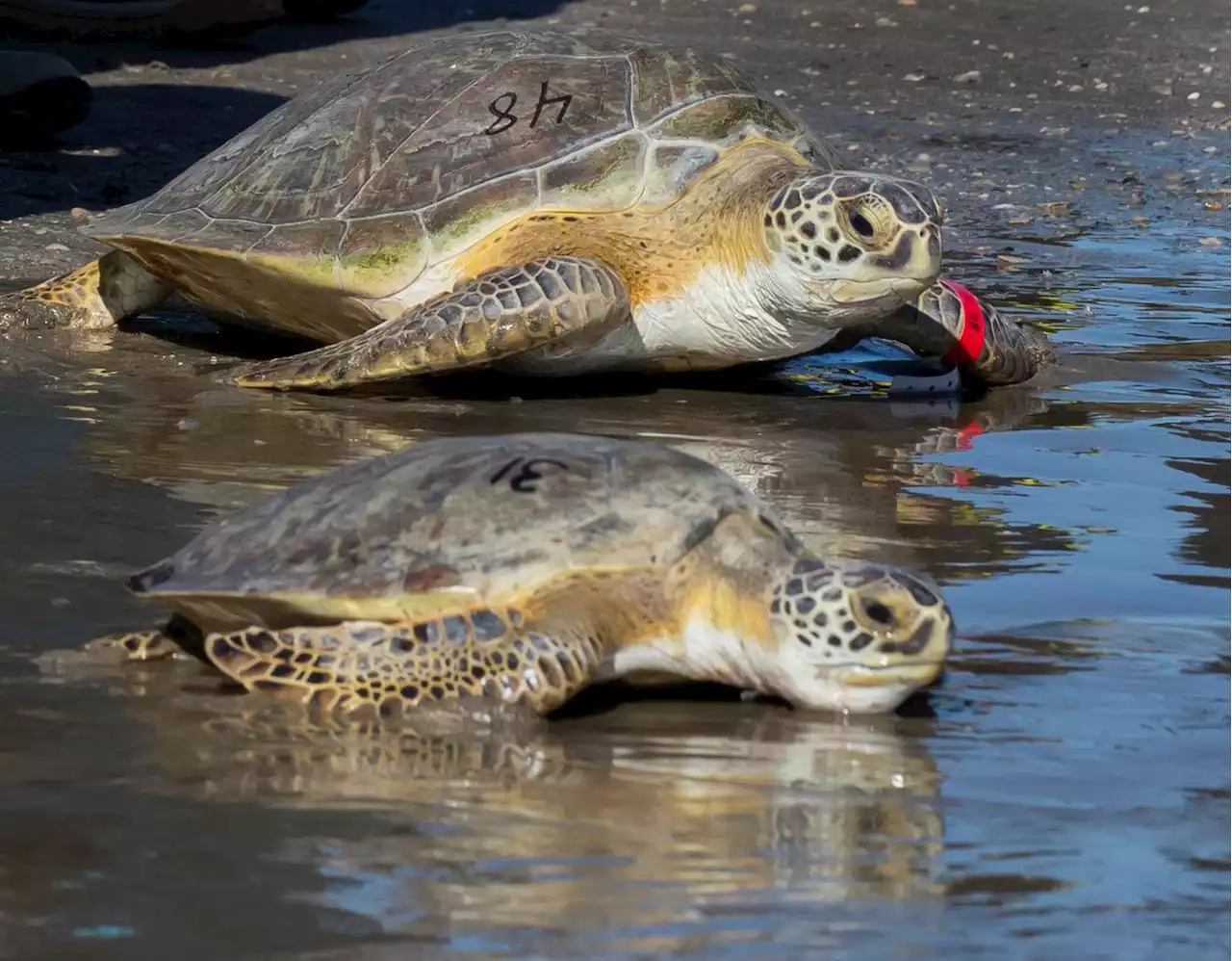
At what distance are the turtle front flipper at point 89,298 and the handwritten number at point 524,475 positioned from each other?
3771 millimetres

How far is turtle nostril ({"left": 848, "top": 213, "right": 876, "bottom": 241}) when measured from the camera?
634 centimetres

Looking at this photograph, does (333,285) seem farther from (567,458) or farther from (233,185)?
(567,458)

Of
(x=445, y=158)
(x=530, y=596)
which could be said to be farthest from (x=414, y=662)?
(x=445, y=158)

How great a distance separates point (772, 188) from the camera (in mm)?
6734

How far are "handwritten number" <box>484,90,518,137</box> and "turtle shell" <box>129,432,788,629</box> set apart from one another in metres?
3.08

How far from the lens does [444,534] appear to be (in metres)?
3.69

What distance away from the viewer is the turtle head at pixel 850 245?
6.28m

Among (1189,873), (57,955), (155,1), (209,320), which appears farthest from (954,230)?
(57,955)

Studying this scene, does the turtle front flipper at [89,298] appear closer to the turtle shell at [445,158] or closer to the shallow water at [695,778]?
the turtle shell at [445,158]

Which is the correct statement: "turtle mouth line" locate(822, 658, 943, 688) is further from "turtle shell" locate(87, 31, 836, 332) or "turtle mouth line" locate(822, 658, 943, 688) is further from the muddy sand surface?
"turtle shell" locate(87, 31, 836, 332)

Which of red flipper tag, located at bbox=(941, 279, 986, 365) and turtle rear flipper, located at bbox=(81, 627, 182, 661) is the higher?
red flipper tag, located at bbox=(941, 279, 986, 365)

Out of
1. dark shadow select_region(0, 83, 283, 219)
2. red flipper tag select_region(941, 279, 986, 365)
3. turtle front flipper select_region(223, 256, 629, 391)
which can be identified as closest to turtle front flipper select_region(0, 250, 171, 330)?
turtle front flipper select_region(223, 256, 629, 391)

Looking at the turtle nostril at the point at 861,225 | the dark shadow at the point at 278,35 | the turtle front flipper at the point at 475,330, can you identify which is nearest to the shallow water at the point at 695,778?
the turtle front flipper at the point at 475,330

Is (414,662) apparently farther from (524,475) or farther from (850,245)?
(850,245)
